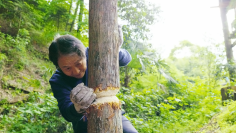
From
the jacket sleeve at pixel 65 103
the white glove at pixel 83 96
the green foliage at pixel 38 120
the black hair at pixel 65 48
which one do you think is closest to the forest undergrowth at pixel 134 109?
the green foliage at pixel 38 120

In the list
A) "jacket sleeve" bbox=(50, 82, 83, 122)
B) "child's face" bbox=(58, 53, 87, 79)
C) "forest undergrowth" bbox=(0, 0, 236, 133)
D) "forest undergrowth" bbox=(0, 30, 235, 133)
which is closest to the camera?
"jacket sleeve" bbox=(50, 82, 83, 122)

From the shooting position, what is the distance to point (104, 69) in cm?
111

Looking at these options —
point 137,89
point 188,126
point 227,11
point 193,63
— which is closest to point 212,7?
point 227,11

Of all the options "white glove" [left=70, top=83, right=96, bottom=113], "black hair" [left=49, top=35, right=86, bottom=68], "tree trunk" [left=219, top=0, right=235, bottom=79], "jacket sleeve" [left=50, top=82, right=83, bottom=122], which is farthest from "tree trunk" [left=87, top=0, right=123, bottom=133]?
"tree trunk" [left=219, top=0, right=235, bottom=79]

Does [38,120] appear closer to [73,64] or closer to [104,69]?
[73,64]

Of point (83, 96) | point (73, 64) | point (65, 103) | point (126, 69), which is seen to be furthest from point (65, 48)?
point (126, 69)

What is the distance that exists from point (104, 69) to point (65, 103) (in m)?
0.60

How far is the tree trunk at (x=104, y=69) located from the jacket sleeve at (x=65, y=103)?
25 cm

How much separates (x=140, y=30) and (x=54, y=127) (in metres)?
4.75

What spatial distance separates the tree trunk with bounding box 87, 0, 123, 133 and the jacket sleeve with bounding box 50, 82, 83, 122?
248 millimetres

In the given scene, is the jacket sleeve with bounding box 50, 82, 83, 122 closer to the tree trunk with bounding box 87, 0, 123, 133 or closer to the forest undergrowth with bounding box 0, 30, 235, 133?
the tree trunk with bounding box 87, 0, 123, 133

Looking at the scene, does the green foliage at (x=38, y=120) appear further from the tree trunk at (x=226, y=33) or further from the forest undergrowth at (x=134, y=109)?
the tree trunk at (x=226, y=33)

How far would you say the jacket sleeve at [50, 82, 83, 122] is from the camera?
129 cm

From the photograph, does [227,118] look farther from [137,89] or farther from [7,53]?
[7,53]
